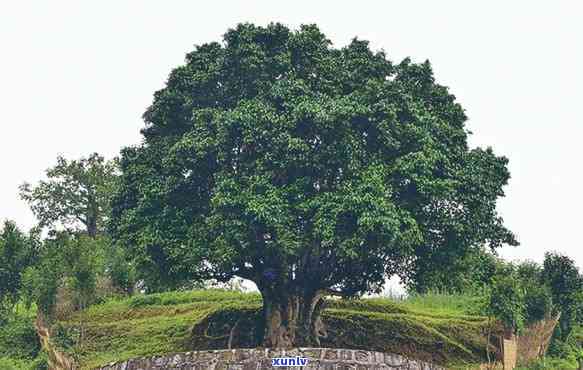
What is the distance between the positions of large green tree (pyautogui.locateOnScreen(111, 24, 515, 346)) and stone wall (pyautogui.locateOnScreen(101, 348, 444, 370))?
2388 mm

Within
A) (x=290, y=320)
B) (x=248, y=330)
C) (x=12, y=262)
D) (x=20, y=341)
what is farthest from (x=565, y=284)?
(x=12, y=262)

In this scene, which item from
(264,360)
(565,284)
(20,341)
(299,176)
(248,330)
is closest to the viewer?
(264,360)

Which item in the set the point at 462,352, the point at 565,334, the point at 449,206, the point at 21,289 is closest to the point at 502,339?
the point at 462,352

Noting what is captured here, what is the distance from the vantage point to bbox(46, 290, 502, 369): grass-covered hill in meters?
27.2

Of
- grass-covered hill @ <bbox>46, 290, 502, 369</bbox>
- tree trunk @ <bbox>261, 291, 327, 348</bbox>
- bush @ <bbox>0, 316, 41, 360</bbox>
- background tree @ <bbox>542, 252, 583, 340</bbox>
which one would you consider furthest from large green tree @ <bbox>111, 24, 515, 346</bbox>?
bush @ <bbox>0, 316, 41, 360</bbox>

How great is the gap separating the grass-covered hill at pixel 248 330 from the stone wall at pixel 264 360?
12.3ft

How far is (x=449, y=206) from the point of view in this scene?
2428 cm

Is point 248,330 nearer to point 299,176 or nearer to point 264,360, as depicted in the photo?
point 264,360

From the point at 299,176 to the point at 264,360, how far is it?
551cm

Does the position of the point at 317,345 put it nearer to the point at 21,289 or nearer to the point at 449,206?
the point at 449,206

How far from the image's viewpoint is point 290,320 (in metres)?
25.3

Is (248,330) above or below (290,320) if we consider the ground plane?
below

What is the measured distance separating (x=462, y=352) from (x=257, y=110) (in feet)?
36.9

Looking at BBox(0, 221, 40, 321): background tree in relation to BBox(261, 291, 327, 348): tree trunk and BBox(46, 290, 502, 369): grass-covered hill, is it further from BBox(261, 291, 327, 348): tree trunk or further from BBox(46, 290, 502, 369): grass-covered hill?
BBox(261, 291, 327, 348): tree trunk
